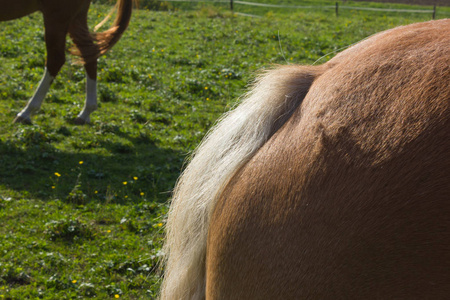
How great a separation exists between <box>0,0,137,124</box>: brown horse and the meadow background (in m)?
0.26

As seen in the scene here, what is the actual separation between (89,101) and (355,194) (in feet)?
16.9

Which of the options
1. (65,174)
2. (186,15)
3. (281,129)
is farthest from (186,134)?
(186,15)

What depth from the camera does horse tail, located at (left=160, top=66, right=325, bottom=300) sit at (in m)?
1.32

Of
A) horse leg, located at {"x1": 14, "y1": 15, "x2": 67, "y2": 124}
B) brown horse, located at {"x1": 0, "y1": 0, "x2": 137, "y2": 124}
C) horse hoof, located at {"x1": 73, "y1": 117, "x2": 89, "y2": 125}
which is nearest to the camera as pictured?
brown horse, located at {"x1": 0, "y1": 0, "x2": 137, "y2": 124}

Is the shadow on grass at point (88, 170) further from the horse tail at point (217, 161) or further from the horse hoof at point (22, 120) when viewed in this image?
the horse tail at point (217, 161)

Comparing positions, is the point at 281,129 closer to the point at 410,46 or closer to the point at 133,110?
the point at 410,46

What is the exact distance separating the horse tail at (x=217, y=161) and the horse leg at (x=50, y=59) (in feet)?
14.1

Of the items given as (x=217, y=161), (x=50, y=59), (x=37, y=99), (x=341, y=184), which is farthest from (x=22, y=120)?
(x=341, y=184)

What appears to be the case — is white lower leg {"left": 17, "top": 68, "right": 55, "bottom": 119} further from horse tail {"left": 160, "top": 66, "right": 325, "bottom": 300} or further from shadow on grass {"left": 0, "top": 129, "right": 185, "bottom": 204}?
horse tail {"left": 160, "top": 66, "right": 325, "bottom": 300}

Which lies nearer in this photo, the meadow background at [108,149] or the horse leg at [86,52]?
the meadow background at [108,149]

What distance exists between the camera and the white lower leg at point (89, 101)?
5797 mm

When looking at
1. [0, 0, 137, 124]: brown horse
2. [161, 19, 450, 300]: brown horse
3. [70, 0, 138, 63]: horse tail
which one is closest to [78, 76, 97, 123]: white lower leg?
[0, 0, 137, 124]: brown horse

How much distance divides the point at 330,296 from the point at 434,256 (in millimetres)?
237

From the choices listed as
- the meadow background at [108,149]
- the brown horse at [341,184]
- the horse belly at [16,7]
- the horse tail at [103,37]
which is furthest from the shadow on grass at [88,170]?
the brown horse at [341,184]
